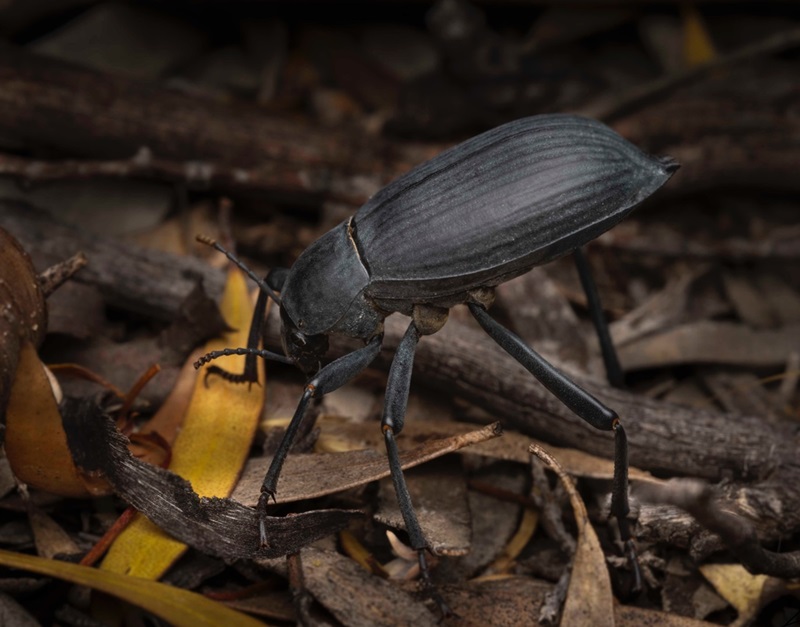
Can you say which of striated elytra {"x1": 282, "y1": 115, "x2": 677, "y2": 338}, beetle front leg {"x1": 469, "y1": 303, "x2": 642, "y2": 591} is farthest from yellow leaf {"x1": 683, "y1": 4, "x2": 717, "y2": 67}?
beetle front leg {"x1": 469, "y1": 303, "x2": 642, "y2": 591}

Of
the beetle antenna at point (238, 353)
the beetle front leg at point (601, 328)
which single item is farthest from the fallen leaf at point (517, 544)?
the beetle antenna at point (238, 353)

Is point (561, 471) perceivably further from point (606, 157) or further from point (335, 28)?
point (335, 28)

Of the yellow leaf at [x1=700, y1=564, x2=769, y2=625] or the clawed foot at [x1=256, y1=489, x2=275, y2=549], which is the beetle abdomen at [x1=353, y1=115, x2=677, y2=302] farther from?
the yellow leaf at [x1=700, y1=564, x2=769, y2=625]

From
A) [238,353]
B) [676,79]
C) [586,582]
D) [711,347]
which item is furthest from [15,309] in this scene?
[676,79]

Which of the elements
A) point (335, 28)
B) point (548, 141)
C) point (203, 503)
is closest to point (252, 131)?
point (335, 28)

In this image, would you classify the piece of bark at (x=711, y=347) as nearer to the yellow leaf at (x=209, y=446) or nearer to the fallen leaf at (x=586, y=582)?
the fallen leaf at (x=586, y=582)
